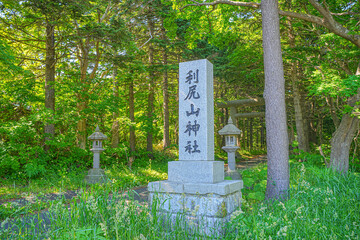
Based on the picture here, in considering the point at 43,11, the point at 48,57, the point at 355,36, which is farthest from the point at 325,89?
the point at 48,57

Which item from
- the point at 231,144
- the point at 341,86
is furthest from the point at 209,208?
the point at 231,144

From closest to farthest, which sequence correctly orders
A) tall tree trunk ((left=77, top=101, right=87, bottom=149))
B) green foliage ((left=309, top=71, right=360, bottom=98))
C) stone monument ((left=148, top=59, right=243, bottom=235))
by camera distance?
stone monument ((left=148, top=59, right=243, bottom=235)) < green foliage ((left=309, top=71, right=360, bottom=98)) < tall tree trunk ((left=77, top=101, right=87, bottom=149))

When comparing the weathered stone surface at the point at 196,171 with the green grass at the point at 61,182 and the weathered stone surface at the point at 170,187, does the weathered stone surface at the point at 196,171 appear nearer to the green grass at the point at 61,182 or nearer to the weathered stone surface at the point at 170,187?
the weathered stone surface at the point at 170,187

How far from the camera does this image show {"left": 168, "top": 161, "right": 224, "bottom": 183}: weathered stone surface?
4043mm

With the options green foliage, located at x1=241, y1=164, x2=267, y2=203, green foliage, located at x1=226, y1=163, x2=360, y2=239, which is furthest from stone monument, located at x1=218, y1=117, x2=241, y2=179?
green foliage, located at x1=226, y1=163, x2=360, y2=239

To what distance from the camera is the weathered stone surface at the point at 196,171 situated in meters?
4.04

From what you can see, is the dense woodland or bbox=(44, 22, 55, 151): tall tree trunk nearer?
the dense woodland

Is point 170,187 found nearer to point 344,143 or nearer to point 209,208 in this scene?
point 209,208

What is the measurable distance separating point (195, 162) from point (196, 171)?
155 millimetres

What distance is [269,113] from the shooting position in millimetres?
5375

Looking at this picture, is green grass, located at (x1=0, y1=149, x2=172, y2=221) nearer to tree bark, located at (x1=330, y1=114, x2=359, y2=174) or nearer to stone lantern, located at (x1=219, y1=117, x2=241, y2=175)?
stone lantern, located at (x1=219, y1=117, x2=241, y2=175)

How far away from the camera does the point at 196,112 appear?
4496 mm

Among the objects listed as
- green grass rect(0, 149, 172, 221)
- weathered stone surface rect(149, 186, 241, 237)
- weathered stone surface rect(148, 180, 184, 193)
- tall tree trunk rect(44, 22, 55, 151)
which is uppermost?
tall tree trunk rect(44, 22, 55, 151)

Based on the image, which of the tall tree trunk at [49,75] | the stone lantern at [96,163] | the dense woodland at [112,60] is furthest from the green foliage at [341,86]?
the tall tree trunk at [49,75]
